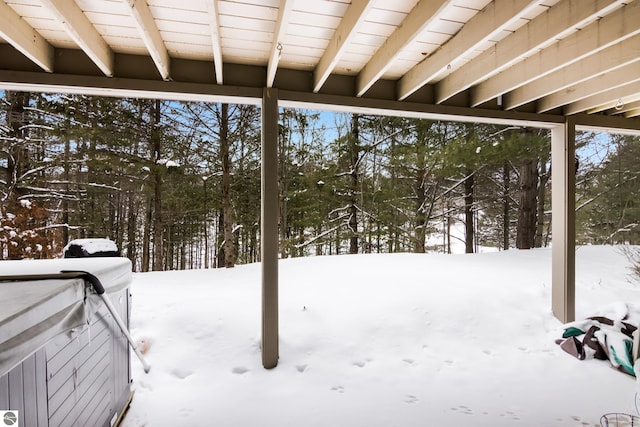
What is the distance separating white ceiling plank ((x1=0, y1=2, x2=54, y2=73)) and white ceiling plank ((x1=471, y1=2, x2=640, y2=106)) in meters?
3.49

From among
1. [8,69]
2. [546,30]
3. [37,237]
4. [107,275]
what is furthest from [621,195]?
[37,237]

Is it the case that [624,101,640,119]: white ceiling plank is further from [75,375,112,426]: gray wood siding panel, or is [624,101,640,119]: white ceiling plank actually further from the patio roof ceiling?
[75,375,112,426]: gray wood siding panel

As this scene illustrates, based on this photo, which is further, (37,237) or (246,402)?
(37,237)

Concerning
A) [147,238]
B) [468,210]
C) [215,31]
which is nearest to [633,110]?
[215,31]

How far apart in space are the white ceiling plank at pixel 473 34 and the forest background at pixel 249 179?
416 cm

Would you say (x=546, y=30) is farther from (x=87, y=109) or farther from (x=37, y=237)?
(x=37, y=237)

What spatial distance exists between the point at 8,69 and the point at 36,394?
2.38 meters

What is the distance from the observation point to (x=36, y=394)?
120cm

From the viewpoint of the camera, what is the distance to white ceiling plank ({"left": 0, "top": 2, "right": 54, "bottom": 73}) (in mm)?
1866

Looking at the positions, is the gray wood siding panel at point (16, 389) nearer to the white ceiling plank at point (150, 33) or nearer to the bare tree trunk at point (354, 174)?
the white ceiling plank at point (150, 33)

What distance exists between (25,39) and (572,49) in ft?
11.8

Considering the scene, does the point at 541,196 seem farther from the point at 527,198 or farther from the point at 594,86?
the point at 594,86

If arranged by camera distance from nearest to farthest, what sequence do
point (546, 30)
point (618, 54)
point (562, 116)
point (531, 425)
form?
1. point (546, 30)
2. point (531, 425)
3. point (618, 54)
4. point (562, 116)

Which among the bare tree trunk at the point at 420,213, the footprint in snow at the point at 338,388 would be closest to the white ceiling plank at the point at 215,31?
the footprint in snow at the point at 338,388
